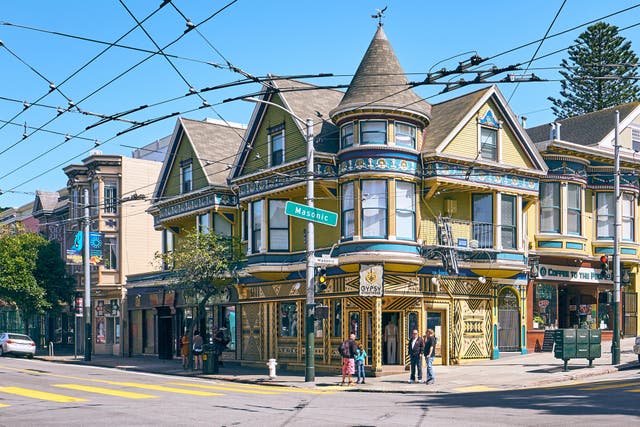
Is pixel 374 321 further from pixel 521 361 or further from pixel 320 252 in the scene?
pixel 521 361

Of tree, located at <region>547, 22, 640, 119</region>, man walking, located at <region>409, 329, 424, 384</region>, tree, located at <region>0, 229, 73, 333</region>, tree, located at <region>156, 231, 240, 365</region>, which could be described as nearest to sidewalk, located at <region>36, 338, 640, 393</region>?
man walking, located at <region>409, 329, 424, 384</region>

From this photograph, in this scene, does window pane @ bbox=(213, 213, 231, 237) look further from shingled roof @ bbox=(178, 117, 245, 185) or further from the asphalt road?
the asphalt road

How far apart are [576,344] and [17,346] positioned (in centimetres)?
3237

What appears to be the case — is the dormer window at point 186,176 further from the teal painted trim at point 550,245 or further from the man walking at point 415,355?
the man walking at point 415,355

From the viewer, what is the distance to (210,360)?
3344 cm

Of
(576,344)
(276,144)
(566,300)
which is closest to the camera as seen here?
(576,344)

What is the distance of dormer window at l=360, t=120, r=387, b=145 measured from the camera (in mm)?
31156

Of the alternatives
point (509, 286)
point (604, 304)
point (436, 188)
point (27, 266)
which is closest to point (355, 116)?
point (436, 188)

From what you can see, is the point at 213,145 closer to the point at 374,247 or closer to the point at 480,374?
the point at 374,247

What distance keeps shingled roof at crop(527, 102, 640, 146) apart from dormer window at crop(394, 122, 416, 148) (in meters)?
12.2

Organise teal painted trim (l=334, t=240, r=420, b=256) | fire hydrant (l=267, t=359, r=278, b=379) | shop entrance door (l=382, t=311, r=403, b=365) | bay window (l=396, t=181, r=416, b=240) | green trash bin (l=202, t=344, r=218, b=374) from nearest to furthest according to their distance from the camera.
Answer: fire hydrant (l=267, t=359, r=278, b=379) → teal painted trim (l=334, t=240, r=420, b=256) → bay window (l=396, t=181, r=416, b=240) → shop entrance door (l=382, t=311, r=403, b=365) → green trash bin (l=202, t=344, r=218, b=374)

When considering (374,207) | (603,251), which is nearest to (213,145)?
(374,207)

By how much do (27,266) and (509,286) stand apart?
31.4m

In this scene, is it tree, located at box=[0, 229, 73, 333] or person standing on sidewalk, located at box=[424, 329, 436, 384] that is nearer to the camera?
person standing on sidewalk, located at box=[424, 329, 436, 384]
